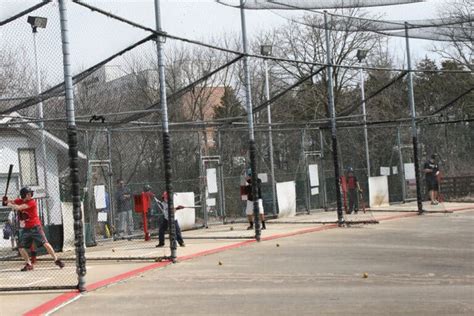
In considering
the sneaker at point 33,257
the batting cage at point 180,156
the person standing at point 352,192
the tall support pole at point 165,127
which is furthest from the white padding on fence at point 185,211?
the tall support pole at point 165,127

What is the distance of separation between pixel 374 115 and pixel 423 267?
29856 millimetres

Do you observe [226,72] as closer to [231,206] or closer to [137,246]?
[231,206]

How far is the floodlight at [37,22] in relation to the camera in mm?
11378

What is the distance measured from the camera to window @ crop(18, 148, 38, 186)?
57.5ft

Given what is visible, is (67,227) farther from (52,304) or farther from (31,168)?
(52,304)

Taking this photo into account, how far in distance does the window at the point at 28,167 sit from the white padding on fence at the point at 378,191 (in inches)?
532

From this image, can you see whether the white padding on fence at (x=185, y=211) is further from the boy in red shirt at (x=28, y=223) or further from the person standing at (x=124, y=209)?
the boy in red shirt at (x=28, y=223)

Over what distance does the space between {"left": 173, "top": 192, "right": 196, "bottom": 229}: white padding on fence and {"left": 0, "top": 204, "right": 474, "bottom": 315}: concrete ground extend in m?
3.58

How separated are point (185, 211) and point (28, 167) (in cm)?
499

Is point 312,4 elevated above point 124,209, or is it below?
above

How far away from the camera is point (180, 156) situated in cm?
2298

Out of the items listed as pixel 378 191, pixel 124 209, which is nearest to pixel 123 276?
pixel 124 209

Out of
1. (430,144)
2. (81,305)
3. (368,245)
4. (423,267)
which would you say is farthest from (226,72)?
(81,305)

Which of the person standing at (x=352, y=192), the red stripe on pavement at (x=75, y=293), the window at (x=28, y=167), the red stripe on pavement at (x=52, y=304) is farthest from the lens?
the person standing at (x=352, y=192)
